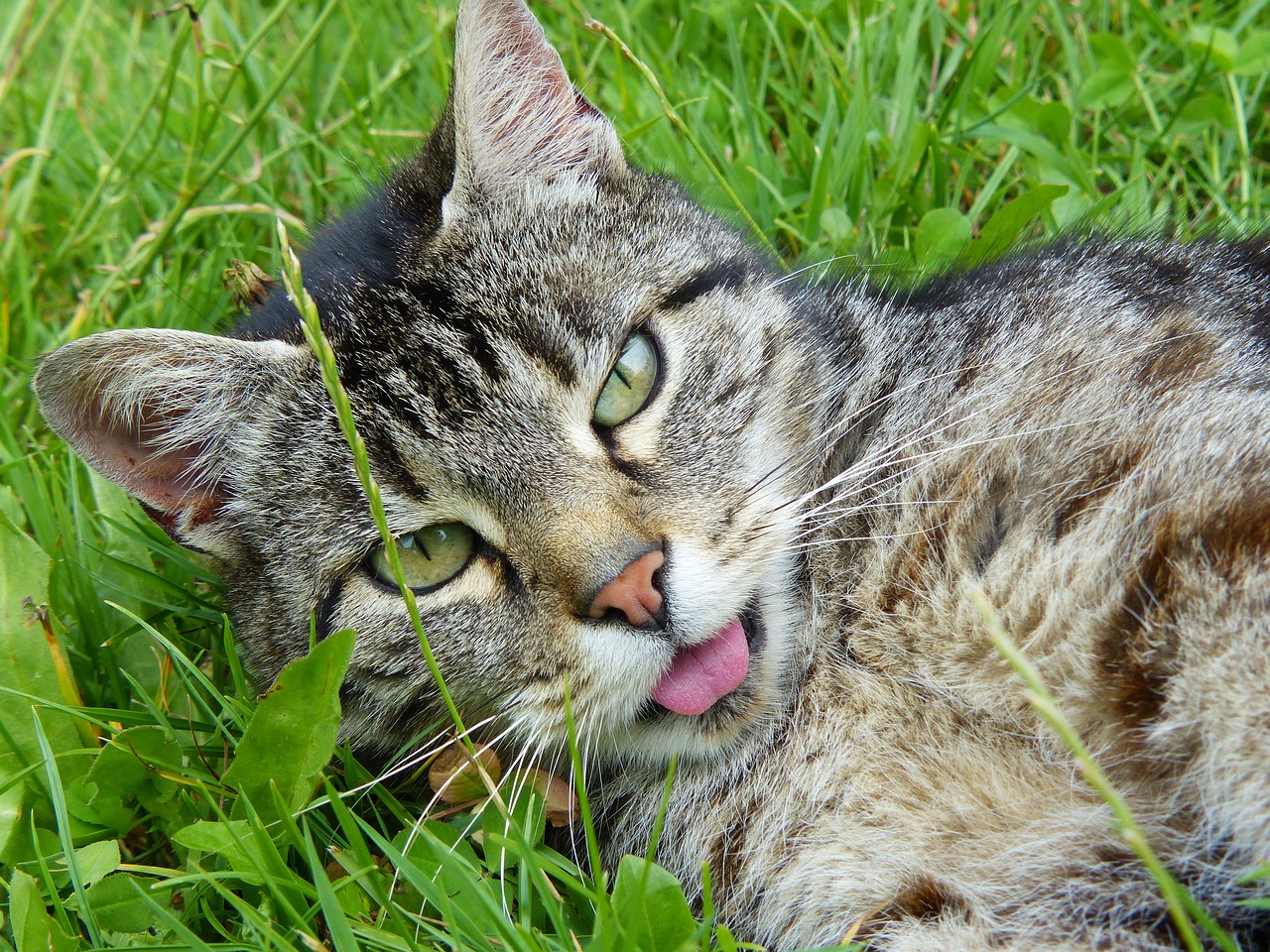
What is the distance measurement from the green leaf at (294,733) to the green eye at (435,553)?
229mm

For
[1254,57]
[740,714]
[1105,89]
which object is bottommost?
[1254,57]

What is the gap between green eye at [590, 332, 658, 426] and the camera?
2.32m

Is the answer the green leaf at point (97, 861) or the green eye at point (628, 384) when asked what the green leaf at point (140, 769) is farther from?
the green eye at point (628, 384)

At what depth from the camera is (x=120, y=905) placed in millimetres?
2156

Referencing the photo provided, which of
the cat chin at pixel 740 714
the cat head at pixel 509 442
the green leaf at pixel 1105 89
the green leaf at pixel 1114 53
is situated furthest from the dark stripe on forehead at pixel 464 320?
the green leaf at pixel 1114 53

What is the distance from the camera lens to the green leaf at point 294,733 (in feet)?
6.84

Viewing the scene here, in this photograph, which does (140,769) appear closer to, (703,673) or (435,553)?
(435,553)

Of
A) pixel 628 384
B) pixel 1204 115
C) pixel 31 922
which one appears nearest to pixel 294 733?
pixel 31 922

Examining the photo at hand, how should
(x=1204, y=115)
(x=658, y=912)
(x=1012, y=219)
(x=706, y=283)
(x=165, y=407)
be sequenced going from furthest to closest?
(x=1204, y=115), (x=1012, y=219), (x=706, y=283), (x=165, y=407), (x=658, y=912)

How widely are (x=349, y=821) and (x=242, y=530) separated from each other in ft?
2.56

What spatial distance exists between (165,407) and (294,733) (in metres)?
0.84

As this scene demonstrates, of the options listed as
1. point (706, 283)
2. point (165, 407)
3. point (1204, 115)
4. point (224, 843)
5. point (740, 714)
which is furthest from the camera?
point (1204, 115)

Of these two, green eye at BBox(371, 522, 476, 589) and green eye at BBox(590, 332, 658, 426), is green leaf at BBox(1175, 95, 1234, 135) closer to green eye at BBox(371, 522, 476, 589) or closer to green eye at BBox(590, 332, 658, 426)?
green eye at BBox(590, 332, 658, 426)

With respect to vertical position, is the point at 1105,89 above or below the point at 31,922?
below
